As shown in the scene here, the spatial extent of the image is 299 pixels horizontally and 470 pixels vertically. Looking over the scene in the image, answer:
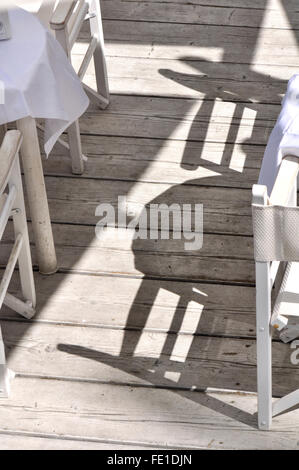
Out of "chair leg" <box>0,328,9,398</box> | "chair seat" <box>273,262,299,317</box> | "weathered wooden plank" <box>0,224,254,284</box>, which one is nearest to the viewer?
"chair seat" <box>273,262,299,317</box>

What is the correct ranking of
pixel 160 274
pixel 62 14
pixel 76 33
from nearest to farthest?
pixel 160 274 < pixel 62 14 < pixel 76 33

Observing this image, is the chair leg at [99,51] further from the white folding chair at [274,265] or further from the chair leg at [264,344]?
the chair leg at [264,344]

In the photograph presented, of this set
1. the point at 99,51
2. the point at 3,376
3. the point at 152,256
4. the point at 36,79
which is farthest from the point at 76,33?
the point at 3,376

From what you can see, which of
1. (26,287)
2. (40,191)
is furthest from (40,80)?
(26,287)

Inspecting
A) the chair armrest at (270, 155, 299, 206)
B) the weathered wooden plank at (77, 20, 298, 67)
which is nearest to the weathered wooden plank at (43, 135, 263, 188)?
the weathered wooden plank at (77, 20, 298, 67)

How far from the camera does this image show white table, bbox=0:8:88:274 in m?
2.52

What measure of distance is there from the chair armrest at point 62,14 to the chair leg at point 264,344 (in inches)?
55.5

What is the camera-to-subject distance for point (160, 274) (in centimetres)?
295

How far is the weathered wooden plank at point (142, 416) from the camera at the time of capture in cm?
239

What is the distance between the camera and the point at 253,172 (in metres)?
3.38

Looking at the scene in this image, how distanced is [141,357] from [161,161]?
107cm

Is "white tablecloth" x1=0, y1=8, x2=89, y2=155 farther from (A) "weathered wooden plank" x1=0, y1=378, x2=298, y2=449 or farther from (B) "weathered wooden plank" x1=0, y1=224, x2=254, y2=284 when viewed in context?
(A) "weathered wooden plank" x1=0, y1=378, x2=298, y2=449

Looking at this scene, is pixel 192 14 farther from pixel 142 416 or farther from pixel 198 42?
pixel 142 416

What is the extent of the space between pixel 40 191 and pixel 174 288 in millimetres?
552
